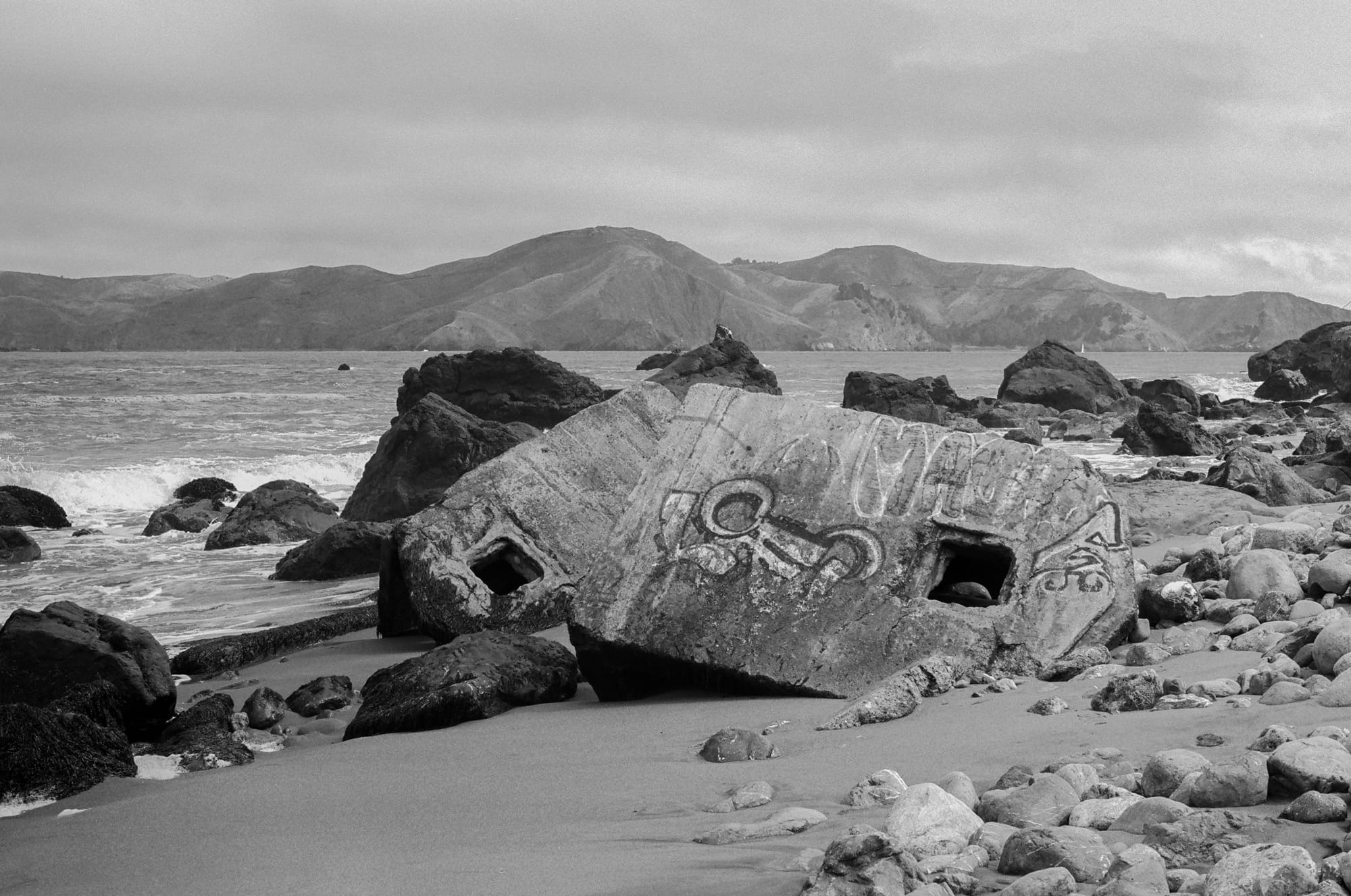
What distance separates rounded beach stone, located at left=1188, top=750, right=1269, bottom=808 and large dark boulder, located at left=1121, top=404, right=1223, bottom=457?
59.7ft

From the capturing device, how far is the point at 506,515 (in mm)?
7590

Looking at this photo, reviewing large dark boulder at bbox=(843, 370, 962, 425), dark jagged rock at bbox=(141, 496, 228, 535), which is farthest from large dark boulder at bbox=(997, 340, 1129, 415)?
dark jagged rock at bbox=(141, 496, 228, 535)

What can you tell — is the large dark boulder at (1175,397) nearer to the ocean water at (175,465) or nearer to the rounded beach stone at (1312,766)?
the ocean water at (175,465)

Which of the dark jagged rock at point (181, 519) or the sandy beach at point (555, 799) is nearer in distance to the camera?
the sandy beach at point (555, 799)

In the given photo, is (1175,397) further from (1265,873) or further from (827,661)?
(1265,873)

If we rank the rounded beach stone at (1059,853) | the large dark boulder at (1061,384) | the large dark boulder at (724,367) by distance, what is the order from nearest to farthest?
1. the rounded beach stone at (1059,853)
2. the large dark boulder at (724,367)
3. the large dark boulder at (1061,384)

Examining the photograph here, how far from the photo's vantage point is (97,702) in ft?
18.0

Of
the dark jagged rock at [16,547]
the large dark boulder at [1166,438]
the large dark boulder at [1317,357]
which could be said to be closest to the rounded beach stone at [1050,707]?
the dark jagged rock at [16,547]

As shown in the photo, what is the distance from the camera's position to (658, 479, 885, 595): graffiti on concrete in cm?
544

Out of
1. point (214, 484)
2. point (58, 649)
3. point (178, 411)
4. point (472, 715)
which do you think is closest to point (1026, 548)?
point (472, 715)

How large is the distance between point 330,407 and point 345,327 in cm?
16748

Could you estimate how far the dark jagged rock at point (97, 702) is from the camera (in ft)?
17.7

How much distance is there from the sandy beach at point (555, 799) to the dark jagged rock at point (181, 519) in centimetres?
985

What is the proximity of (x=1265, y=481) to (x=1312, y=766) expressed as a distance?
31.5 ft
